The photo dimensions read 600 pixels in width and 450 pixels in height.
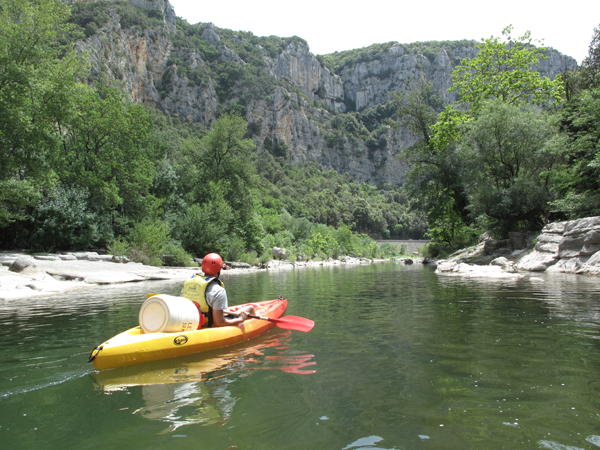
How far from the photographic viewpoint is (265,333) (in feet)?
20.0

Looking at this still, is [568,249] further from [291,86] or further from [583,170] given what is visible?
[291,86]

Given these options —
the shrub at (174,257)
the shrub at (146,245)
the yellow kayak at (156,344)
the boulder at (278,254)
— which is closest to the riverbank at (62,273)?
the shrub at (146,245)

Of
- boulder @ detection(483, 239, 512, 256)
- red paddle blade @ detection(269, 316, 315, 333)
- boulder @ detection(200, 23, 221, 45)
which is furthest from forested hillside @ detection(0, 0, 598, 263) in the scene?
boulder @ detection(200, 23, 221, 45)

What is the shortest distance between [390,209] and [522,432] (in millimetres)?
101283

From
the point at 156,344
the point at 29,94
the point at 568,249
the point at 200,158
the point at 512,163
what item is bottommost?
A: the point at 156,344

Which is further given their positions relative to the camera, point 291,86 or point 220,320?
point 291,86

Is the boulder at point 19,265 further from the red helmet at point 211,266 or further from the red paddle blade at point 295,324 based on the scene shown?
the red paddle blade at point 295,324

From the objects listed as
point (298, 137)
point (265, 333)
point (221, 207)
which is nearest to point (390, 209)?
point (298, 137)

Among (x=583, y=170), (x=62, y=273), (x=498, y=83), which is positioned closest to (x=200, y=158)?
(x=62, y=273)

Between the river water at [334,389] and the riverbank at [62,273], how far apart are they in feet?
21.5

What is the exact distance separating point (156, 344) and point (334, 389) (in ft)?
7.58

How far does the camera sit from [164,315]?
4.57m

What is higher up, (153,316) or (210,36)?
(210,36)

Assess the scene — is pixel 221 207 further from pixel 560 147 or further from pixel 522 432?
pixel 522 432
